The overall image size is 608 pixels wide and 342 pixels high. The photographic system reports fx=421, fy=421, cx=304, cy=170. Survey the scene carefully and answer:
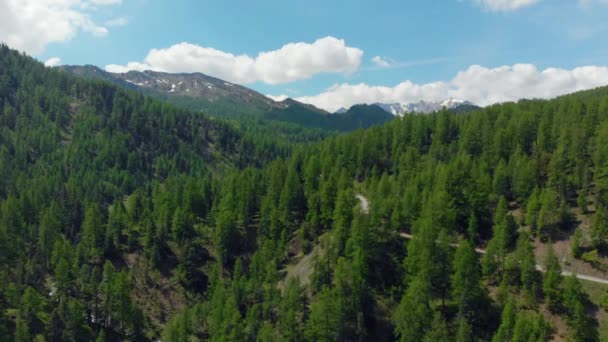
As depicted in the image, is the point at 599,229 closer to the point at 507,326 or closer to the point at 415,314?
the point at 507,326

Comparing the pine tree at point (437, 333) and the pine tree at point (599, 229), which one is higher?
the pine tree at point (599, 229)

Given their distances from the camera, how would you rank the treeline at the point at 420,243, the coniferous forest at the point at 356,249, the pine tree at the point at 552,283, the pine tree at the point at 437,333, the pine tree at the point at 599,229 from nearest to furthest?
the pine tree at the point at 437,333 → the pine tree at the point at 552,283 → the treeline at the point at 420,243 → the coniferous forest at the point at 356,249 → the pine tree at the point at 599,229

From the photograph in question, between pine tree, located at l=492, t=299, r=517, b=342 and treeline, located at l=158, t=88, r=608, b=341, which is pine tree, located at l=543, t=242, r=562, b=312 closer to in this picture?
treeline, located at l=158, t=88, r=608, b=341

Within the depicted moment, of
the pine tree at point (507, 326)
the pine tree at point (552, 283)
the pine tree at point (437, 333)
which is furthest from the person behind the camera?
the pine tree at point (552, 283)

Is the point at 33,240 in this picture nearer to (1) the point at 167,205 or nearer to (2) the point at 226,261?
(1) the point at 167,205

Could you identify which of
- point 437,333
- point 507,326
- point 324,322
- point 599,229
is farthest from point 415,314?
point 599,229

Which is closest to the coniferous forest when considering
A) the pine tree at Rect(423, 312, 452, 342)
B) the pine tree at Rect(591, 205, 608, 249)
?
the pine tree at Rect(423, 312, 452, 342)

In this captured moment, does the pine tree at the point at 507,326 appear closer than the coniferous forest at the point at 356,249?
Yes

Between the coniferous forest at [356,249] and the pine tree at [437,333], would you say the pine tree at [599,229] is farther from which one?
the pine tree at [437,333]

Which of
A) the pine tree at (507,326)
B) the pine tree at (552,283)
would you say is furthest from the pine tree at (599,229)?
the pine tree at (507,326)

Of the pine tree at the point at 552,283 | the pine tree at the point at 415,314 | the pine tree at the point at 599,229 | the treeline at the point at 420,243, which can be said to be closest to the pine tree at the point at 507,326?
the treeline at the point at 420,243

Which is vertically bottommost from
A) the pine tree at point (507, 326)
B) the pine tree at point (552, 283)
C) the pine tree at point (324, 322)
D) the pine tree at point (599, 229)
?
the pine tree at point (324, 322)

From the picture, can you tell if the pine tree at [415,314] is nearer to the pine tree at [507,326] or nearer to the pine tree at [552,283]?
the pine tree at [507,326]
